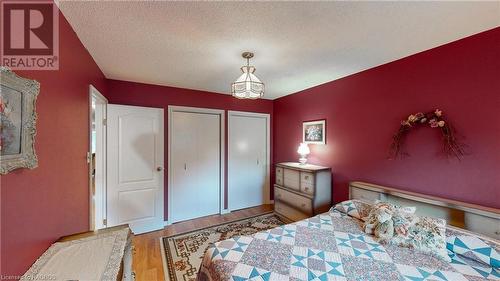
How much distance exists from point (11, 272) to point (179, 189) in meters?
2.38

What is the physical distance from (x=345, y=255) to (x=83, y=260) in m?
1.67

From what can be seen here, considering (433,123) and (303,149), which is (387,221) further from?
(303,149)

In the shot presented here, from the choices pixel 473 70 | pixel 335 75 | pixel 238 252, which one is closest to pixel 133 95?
pixel 238 252

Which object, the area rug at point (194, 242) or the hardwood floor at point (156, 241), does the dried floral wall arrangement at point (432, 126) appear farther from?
→ the hardwood floor at point (156, 241)

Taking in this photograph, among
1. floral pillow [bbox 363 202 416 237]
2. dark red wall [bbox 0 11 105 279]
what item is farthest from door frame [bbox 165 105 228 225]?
floral pillow [bbox 363 202 416 237]

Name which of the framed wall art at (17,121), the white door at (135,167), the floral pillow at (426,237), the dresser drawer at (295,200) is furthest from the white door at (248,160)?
the framed wall art at (17,121)

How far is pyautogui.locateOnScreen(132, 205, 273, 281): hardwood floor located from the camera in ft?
6.68

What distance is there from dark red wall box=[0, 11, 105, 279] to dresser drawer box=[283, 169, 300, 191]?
2.53m

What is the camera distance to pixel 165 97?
10.5ft

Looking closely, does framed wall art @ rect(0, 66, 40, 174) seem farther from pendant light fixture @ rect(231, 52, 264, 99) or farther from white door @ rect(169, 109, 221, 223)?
white door @ rect(169, 109, 221, 223)

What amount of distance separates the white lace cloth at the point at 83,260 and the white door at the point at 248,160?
2481mm

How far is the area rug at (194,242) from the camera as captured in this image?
81.1 inches

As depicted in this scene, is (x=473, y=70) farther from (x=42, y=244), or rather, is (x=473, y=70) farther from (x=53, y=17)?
(x=42, y=244)

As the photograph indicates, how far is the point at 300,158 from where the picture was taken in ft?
10.8
